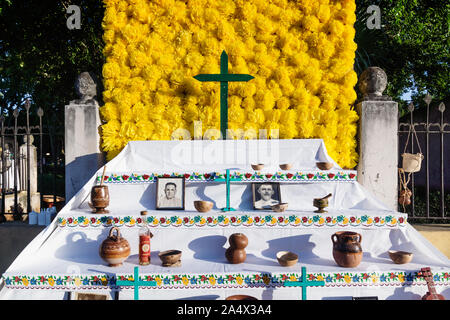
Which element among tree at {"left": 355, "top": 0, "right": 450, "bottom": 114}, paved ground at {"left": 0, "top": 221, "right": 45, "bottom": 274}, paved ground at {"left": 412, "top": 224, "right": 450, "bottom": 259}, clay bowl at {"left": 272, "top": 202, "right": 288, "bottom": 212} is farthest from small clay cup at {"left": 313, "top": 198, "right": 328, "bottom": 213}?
tree at {"left": 355, "top": 0, "right": 450, "bottom": 114}

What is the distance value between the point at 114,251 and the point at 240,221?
110cm

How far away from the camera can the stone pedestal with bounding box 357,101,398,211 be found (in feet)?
13.2

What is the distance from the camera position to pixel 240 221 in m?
2.79

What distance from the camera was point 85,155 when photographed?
13.6 feet

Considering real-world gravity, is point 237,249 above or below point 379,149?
below

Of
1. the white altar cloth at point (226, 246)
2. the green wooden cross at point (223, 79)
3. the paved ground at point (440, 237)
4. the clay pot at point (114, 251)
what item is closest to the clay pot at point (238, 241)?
the white altar cloth at point (226, 246)

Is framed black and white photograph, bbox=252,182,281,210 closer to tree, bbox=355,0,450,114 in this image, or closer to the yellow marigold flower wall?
the yellow marigold flower wall

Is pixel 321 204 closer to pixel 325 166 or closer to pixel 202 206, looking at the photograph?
pixel 325 166

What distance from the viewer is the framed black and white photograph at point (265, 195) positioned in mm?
3008

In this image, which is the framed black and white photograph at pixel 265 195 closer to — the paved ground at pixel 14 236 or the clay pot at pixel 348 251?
the clay pot at pixel 348 251

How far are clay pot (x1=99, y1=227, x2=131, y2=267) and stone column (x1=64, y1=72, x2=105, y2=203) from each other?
1871mm

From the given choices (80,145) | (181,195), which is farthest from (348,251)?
(80,145)

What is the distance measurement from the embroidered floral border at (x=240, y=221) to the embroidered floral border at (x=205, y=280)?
486 millimetres

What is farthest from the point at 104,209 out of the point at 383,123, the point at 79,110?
the point at 383,123
